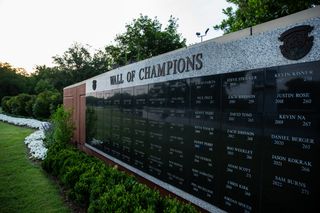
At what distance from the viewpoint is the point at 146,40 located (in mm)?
30406

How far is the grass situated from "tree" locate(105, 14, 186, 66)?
20846mm

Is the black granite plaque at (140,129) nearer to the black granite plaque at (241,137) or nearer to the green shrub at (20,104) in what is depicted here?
the black granite plaque at (241,137)

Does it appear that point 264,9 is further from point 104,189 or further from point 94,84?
point 104,189

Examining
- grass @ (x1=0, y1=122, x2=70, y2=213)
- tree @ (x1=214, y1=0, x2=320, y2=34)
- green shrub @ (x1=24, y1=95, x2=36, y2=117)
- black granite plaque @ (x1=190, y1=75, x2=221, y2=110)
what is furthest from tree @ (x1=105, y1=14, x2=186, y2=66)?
black granite plaque @ (x1=190, y1=75, x2=221, y2=110)

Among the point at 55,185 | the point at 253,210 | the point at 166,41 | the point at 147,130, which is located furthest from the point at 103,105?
the point at 166,41

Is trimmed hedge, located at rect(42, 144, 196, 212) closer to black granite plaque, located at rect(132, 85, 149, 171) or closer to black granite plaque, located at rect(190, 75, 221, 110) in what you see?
black granite plaque, located at rect(132, 85, 149, 171)

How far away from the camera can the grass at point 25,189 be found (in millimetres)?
5973

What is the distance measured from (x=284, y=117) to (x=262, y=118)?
289mm

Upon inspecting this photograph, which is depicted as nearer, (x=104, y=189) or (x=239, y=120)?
(x=239, y=120)

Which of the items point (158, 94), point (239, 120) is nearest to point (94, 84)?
point (158, 94)

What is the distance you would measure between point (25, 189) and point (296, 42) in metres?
6.69

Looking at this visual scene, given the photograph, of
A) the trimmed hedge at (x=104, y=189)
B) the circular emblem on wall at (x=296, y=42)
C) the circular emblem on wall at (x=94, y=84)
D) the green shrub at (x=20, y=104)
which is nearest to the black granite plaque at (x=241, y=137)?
the circular emblem on wall at (x=296, y=42)

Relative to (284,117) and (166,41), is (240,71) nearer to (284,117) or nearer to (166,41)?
(284,117)

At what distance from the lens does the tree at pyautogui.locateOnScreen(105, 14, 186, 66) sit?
99.5ft
